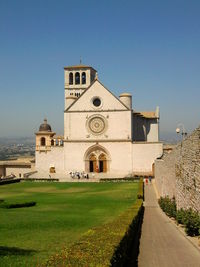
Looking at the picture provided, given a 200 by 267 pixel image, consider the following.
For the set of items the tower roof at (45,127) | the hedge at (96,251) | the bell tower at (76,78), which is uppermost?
the bell tower at (76,78)

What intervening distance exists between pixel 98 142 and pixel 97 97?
7.27m

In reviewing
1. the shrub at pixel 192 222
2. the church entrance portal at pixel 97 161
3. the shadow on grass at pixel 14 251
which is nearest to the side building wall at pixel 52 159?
the church entrance portal at pixel 97 161

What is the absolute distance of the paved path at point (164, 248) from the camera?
1170 centimetres

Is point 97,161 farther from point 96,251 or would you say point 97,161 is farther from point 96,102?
point 96,251

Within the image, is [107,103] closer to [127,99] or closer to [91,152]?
[127,99]

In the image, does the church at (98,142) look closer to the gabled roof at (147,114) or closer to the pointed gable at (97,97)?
the pointed gable at (97,97)

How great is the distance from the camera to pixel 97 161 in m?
64.1

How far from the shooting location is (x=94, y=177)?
60062 millimetres

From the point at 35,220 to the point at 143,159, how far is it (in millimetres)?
44025

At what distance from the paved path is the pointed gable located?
4254 cm

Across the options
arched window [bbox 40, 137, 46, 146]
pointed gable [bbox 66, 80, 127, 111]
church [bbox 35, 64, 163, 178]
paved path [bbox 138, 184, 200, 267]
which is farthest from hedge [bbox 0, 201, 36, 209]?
arched window [bbox 40, 137, 46, 146]

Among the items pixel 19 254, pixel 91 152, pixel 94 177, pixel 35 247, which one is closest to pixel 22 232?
pixel 35 247

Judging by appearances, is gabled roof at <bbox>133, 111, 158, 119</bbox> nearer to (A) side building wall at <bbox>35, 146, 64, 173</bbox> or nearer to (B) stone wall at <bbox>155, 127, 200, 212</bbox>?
(A) side building wall at <bbox>35, 146, 64, 173</bbox>

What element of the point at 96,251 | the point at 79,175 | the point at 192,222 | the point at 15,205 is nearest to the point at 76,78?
the point at 79,175
